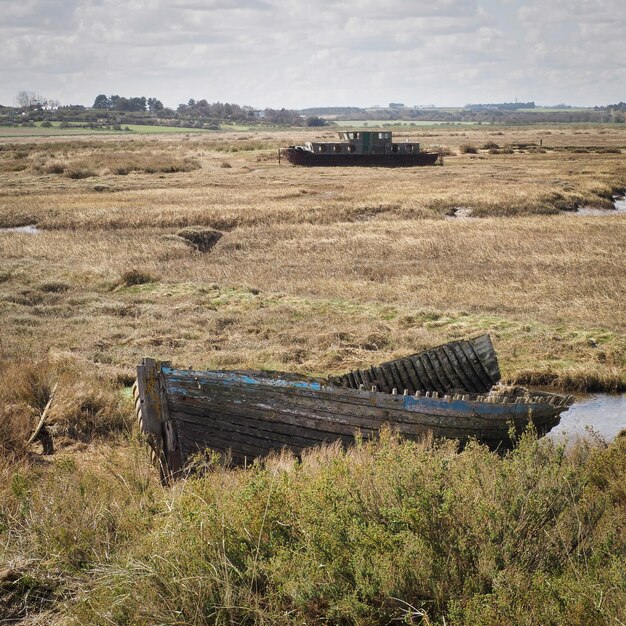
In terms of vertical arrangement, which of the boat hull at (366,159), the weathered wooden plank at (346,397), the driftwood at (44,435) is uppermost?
the boat hull at (366,159)

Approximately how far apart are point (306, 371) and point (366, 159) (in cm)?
5192

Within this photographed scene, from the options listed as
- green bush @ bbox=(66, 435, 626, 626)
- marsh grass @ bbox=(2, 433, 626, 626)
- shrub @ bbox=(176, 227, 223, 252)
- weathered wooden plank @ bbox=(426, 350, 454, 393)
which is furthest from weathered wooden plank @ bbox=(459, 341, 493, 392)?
shrub @ bbox=(176, 227, 223, 252)

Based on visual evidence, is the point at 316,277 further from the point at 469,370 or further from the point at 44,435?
the point at 44,435

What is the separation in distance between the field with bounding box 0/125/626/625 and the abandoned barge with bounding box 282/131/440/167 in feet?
68.4

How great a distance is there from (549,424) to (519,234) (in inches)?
736

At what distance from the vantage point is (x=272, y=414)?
8.62m

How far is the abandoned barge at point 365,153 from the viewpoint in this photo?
63156 millimetres

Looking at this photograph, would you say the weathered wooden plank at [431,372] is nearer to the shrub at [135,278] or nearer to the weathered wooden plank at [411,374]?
the weathered wooden plank at [411,374]

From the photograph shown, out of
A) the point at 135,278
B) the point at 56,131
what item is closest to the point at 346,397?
the point at 135,278

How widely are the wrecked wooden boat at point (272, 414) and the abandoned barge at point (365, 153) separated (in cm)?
5493

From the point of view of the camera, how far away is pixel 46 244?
2527cm

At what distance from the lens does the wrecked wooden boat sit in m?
8.37

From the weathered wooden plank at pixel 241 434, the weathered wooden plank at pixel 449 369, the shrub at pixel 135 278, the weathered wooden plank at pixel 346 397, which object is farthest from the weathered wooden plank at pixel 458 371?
the shrub at pixel 135 278

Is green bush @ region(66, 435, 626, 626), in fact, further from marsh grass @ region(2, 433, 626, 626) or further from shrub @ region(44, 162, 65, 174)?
shrub @ region(44, 162, 65, 174)
